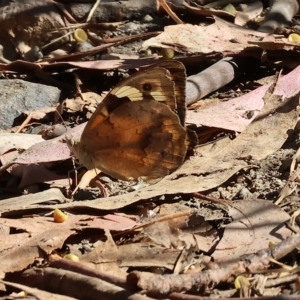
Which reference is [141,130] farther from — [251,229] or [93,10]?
[93,10]

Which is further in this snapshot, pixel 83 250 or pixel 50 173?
pixel 50 173

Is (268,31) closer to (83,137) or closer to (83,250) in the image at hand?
(83,137)

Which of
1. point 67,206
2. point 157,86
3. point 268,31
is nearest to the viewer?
point 67,206

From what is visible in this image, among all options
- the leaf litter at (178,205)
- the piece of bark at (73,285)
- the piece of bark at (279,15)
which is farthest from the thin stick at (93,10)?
the piece of bark at (73,285)

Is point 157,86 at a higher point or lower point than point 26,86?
higher

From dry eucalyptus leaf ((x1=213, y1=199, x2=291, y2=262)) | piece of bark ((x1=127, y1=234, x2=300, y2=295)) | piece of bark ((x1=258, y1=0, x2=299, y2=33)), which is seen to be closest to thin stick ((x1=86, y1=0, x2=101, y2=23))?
piece of bark ((x1=258, y1=0, x2=299, y2=33))

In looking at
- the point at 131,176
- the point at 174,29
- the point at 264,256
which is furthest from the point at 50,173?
the point at 264,256

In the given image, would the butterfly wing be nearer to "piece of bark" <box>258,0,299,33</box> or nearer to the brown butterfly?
the brown butterfly
